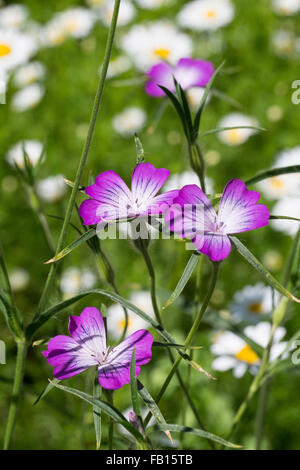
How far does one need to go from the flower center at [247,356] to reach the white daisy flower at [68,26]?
1.45 m

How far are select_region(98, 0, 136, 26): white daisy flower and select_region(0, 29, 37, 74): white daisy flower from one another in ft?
0.96

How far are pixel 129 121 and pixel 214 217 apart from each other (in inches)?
51.9

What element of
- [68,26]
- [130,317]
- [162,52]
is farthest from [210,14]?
[130,317]

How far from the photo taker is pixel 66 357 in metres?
0.50

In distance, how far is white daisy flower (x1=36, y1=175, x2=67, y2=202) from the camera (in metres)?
1.50

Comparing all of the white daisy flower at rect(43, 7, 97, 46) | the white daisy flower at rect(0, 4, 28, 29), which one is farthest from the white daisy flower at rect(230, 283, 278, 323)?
the white daisy flower at rect(0, 4, 28, 29)

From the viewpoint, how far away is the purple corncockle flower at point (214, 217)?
455 mm

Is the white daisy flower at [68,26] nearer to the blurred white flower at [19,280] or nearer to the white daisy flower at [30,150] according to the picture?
the white daisy flower at [30,150]

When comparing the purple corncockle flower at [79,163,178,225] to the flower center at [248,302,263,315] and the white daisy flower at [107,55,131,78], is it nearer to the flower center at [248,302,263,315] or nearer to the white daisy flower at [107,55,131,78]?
the flower center at [248,302,263,315]

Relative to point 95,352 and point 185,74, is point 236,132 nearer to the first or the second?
point 185,74

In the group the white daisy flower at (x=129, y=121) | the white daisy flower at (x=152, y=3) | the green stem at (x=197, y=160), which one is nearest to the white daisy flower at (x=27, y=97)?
the white daisy flower at (x=129, y=121)

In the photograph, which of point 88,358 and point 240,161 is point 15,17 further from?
point 88,358

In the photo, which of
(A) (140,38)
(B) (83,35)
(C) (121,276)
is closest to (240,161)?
(C) (121,276)

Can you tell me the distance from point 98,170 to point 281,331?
0.96 metres
